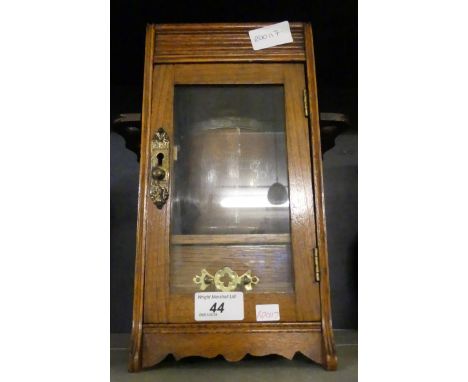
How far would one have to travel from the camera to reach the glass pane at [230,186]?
85 cm

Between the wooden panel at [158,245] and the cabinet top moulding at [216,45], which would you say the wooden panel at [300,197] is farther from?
the wooden panel at [158,245]

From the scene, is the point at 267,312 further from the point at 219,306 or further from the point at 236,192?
the point at 236,192

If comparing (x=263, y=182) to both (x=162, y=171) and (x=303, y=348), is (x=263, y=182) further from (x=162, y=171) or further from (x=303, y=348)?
(x=303, y=348)

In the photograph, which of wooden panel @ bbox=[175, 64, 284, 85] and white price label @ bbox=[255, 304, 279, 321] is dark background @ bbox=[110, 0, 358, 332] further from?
white price label @ bbox=[255, 304, 279, 321]

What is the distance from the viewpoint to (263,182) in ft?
2.94

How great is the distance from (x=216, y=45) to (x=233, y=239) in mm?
429

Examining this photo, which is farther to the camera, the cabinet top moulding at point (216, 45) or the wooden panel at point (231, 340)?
the cabinet top moulding at point (216, 45)

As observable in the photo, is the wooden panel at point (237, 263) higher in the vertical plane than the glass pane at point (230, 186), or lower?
lower

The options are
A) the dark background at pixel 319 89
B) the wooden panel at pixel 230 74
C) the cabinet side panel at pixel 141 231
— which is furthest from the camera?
the dark background at pixel 319 89

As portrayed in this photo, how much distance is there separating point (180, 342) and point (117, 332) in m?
0.47

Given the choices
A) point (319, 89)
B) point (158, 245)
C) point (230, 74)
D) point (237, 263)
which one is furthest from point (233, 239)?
point (319, 89)

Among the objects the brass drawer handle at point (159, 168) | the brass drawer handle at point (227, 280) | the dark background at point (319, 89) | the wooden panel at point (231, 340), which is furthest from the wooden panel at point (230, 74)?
the wooden panel at point (231, 340)

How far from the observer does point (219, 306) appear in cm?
83

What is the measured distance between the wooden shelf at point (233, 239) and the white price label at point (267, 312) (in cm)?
13
